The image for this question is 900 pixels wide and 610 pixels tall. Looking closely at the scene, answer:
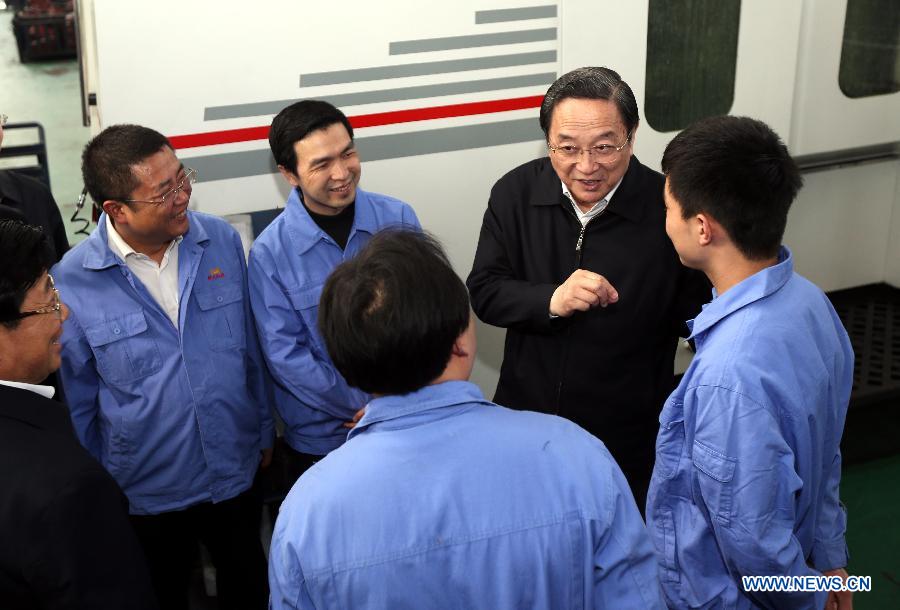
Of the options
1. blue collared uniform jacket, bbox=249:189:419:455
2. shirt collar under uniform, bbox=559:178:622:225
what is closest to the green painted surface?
shirt collar under uniform, bbox=559:178:622:225

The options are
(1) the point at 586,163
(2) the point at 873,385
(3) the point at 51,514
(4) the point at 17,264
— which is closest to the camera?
(3) the point at 51,514

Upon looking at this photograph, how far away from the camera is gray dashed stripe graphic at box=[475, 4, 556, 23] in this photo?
306cm

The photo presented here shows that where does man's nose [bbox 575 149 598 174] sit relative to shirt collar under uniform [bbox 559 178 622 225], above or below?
above

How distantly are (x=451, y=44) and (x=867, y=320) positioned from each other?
2.51 meters

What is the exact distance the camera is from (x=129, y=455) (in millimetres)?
2373

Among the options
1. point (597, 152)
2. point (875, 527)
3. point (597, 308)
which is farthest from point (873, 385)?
point (597, 152)

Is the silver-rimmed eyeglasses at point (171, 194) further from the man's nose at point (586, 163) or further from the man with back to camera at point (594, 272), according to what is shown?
the man's nose at point (586, 163)

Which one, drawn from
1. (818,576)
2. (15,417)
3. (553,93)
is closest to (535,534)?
(818,576)

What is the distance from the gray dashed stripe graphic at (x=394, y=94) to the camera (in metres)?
2.82

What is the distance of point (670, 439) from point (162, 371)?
137cm

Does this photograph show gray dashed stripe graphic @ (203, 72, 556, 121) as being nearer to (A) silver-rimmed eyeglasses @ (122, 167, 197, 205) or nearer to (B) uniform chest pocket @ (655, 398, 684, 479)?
(A) silver-rimmed eyeglasses @ (122, 167, 197, 205)

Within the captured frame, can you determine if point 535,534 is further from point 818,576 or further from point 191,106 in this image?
point 191,106

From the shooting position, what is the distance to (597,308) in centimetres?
233

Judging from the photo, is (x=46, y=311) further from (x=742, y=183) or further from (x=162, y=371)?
(x=742, y=183)
